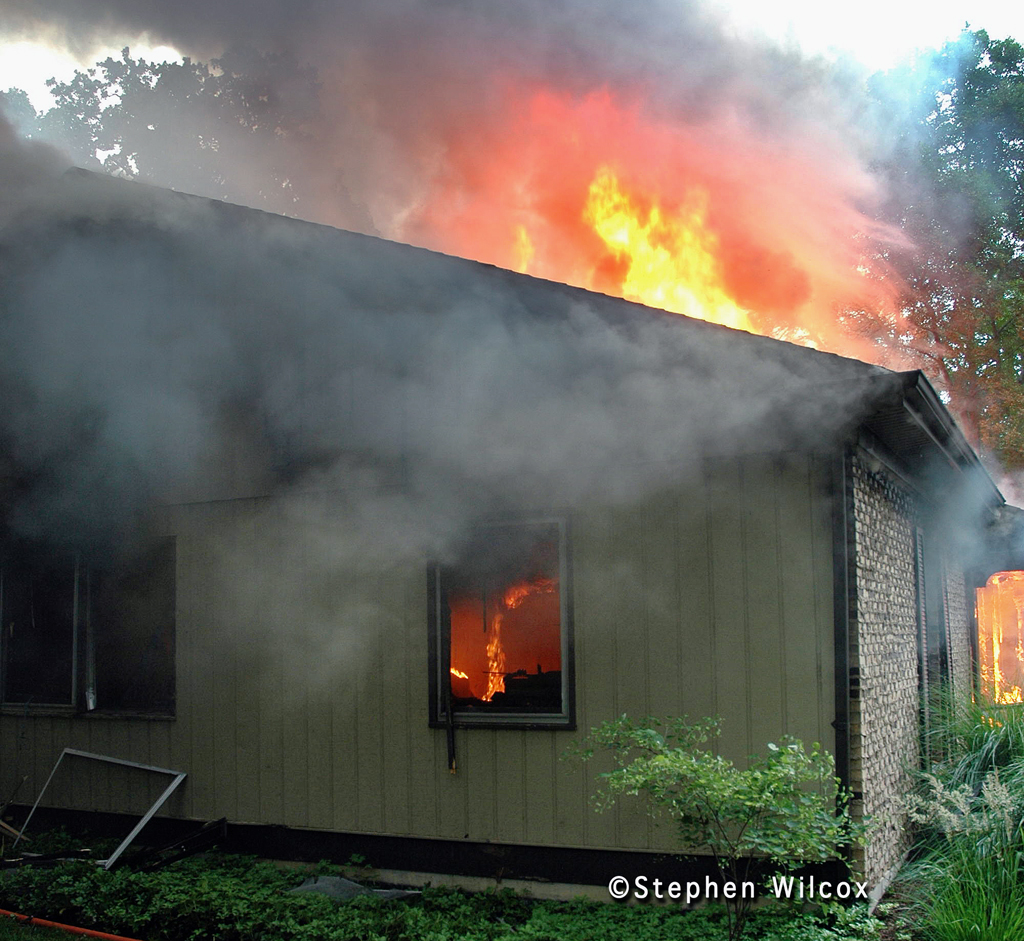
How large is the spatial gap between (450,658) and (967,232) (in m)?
19.4

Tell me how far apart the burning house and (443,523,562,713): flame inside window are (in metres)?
0.02

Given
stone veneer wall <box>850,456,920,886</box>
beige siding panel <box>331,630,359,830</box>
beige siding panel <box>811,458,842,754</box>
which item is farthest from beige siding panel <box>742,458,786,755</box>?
beige siding panel <box>331,630,359,830</box>

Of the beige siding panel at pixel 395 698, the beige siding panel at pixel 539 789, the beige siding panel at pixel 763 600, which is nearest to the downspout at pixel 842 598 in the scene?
the beige siding panel at pixel 763 600

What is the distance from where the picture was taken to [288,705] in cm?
663

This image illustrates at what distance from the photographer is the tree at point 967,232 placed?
20.7m

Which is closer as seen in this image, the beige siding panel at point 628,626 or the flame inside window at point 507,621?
the beige siding panel at point 628,626

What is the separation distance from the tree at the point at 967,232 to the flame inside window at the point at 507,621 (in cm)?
1737

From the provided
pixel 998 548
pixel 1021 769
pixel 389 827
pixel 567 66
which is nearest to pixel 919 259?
pixel 998 548

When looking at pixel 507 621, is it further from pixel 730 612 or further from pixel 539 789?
pixel 730 612

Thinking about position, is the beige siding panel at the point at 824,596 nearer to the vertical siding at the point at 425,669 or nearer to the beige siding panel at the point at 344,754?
the vertical siding at the point at 425,669

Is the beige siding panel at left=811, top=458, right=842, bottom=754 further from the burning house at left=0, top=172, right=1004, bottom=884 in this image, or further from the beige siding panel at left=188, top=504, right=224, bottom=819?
the beige siding panel at left=188, top=504, right=224, bottom=819

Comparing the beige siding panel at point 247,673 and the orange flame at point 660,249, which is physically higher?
the orange flame at point 660,249

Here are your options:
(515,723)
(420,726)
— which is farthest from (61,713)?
(515,723)

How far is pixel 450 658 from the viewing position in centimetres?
617
